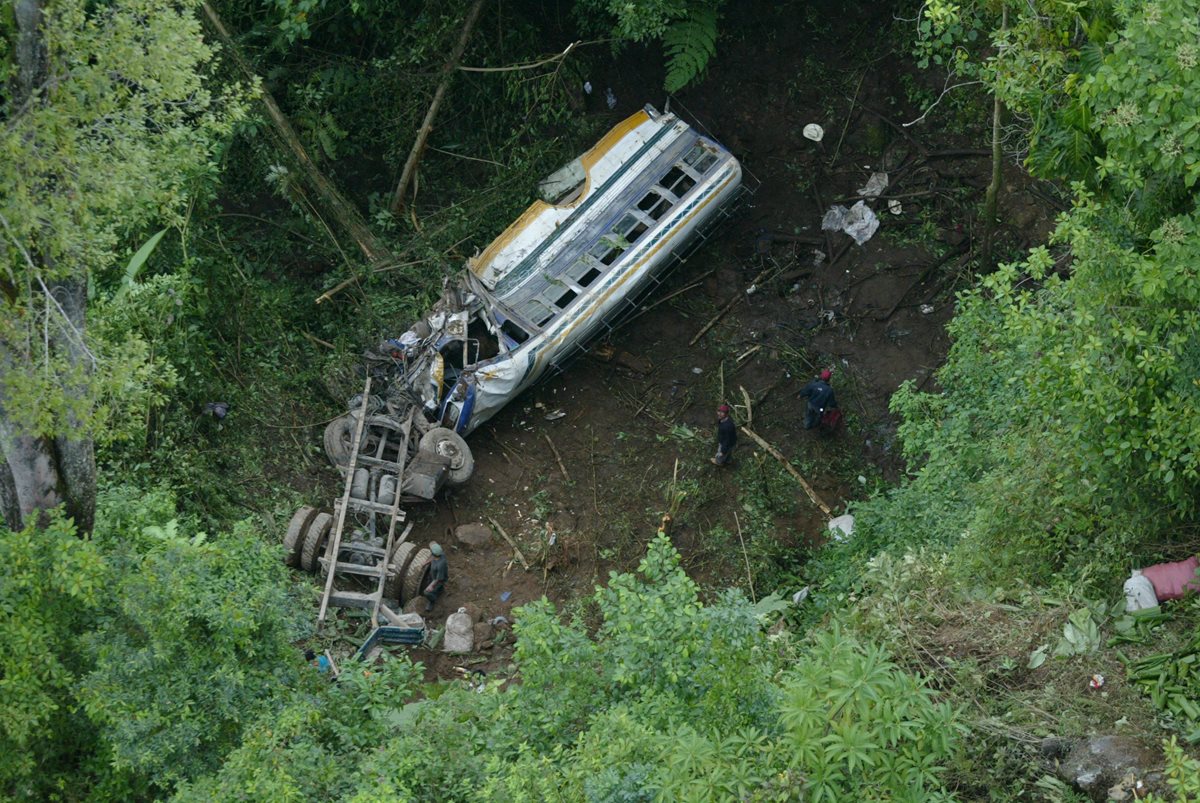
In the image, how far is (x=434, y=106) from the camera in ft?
44.5

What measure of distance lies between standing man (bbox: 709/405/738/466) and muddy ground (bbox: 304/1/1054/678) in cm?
15

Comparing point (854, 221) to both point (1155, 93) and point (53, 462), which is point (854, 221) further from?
point (53, 462)

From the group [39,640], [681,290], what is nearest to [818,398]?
[681,290]

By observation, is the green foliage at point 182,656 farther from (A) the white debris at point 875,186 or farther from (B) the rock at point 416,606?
(A) the white debris at point 875,186

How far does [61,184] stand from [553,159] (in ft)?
25.5

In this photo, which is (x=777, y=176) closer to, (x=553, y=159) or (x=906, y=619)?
(x=553, y=159)

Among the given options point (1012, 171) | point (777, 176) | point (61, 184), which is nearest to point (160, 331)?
point (61, 184)

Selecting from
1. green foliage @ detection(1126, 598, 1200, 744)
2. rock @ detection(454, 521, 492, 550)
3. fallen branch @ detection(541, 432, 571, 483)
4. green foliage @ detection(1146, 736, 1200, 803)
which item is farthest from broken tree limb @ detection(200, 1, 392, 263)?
green foliage @ detection(1146, 736, 1200, 803)

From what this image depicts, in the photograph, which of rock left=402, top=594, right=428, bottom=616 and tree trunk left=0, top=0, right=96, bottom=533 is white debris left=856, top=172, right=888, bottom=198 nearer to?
rock left=402, top=594, right=428, bottom=616

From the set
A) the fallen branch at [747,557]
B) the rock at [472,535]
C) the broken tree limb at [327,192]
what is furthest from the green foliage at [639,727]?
the broken tree limb at [327,192]

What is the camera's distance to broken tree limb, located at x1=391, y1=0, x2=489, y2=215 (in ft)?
43.9

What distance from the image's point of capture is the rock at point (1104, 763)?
648cm

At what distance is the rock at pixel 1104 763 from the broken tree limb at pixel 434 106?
9705 mm

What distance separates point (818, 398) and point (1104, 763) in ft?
18.4
